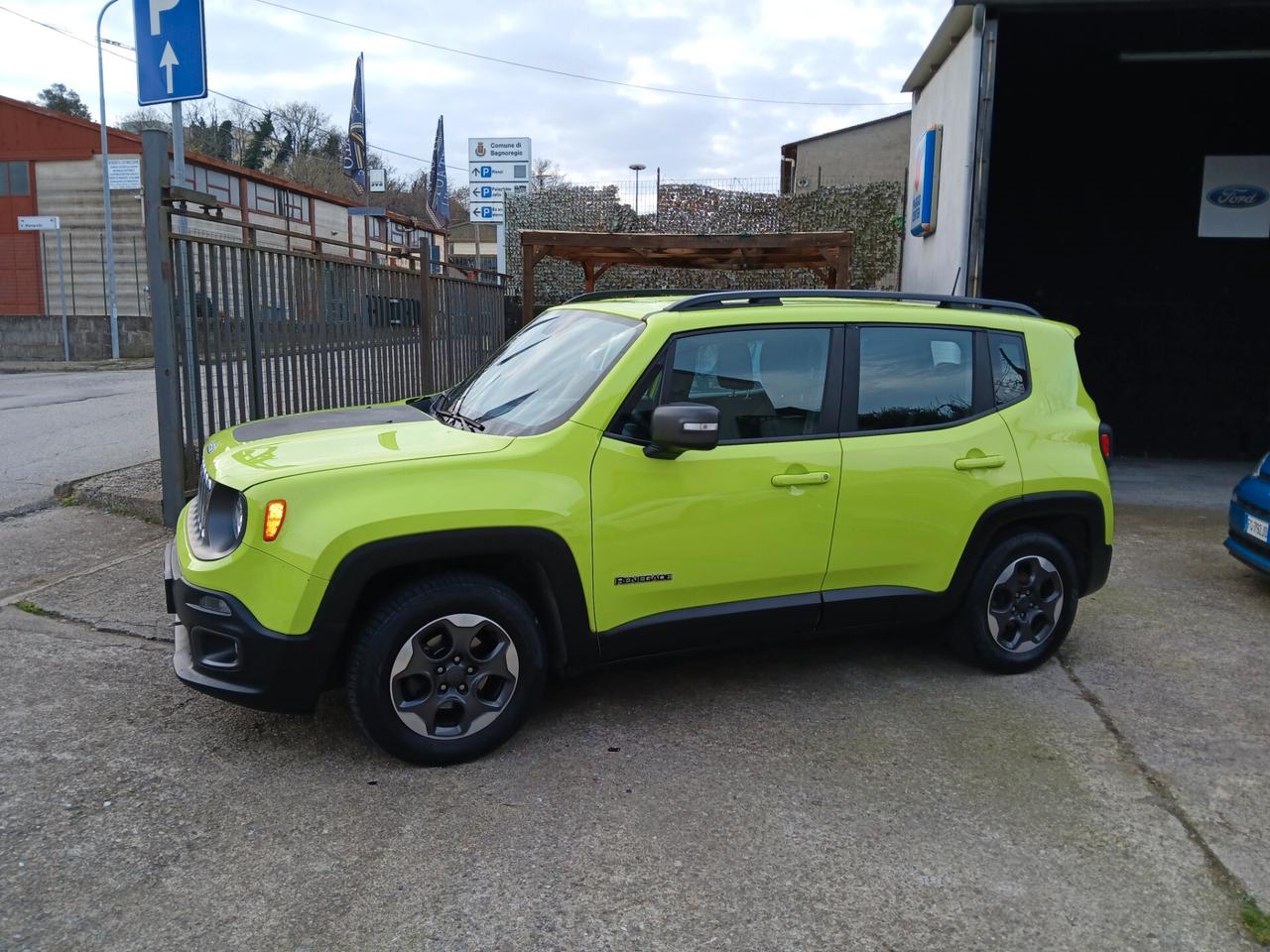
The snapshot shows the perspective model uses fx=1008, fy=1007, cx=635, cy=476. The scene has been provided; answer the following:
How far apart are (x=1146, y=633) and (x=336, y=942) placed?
14.7ft

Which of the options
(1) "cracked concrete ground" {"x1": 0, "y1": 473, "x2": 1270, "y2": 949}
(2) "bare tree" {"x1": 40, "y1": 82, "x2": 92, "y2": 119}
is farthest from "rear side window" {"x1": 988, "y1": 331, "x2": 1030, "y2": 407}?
(2) "bare tree" {"x1": 40, "y1": 82, "x2": 92, "y2": 119}

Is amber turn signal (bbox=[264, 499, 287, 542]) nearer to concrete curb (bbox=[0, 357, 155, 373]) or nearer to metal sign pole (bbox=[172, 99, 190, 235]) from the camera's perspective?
metal sign pole (bbox=[172, 99, 190, 235])

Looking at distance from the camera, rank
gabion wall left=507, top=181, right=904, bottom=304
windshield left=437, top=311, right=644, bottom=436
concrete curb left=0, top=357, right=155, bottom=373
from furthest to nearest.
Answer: concrete curb left=0, top=357, right=155, bottom=373 < gabion wall left=507, top=181, right=904, bottom=304 < windshield left=437, top=311, right=644, bottom=436

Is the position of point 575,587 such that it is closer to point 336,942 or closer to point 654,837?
point 654,837

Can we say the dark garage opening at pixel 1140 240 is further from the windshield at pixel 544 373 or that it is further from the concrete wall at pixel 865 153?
the concrete wall at pixel 865 153

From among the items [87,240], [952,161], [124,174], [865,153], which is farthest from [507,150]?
[87,240]

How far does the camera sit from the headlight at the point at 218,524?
137 inches

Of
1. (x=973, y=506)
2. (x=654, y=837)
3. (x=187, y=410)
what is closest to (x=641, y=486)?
(x=654, y=837)

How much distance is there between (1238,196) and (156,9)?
1024cm

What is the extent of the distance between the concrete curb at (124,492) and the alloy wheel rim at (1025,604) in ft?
18.1

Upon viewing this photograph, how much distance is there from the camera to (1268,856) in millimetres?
3146

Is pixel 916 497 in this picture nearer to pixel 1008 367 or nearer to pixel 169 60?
pixel 1008 367

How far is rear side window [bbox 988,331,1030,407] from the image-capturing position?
4.61 m

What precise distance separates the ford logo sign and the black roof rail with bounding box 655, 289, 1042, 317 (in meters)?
7.27
